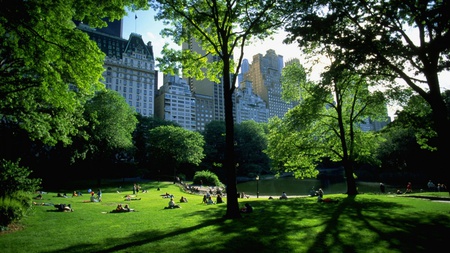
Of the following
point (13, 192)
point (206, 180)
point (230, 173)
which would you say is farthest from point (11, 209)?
point (206, 180)

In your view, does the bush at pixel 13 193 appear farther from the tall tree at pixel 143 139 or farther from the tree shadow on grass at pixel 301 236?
the tall tree at pixel 143 139

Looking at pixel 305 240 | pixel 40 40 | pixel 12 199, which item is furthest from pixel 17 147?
pixel 305 240

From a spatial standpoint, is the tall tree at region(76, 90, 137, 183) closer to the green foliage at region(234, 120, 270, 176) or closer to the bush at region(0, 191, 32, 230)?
the bush at region(0, 191, 32, 230)

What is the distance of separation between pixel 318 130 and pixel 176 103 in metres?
114

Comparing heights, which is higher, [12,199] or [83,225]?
[12,199]

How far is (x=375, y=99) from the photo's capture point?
70.8 ft

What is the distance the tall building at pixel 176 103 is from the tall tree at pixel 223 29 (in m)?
116

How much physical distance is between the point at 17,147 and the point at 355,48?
147 feet

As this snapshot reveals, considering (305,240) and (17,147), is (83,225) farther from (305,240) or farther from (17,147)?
(17,147)

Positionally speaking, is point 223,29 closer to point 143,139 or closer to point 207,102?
point 143,139

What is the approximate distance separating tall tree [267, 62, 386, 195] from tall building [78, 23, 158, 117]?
9235 centimetres

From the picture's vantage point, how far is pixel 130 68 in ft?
361

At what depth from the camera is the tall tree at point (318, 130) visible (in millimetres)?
23844

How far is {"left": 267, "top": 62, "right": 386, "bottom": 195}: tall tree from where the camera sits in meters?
23.8
